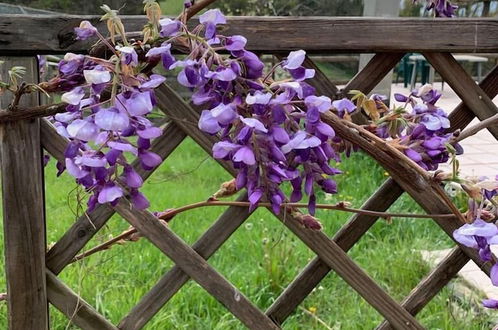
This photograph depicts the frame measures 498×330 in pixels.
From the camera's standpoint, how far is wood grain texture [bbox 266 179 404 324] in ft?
4.49

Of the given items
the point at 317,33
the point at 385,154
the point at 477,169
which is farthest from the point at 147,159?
the point at 477,169

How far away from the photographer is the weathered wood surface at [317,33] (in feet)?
3.53

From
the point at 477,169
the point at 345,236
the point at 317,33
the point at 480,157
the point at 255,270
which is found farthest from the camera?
the point at 480,157

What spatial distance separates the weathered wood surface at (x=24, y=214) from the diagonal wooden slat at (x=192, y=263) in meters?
0.15

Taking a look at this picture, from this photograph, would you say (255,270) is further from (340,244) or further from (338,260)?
(338,260)

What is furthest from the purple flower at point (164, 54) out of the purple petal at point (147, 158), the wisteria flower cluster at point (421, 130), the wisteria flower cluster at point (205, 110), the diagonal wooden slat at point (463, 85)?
the diagonal wooden slat at point (463, 85)

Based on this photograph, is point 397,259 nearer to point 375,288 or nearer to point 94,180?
point 375,288

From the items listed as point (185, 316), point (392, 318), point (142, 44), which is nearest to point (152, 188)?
point (185, 316)

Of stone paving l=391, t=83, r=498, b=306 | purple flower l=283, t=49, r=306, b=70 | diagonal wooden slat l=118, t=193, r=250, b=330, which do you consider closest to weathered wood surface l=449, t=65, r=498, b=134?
Result: diagonal wooden slat l=118, t=193, r=250, b=330

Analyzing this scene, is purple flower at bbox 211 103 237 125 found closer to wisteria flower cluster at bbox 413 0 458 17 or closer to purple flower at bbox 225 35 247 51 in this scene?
purple flower at bbox 225 35 247 51

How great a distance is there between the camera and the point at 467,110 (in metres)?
1.28

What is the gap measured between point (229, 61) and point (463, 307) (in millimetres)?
1787

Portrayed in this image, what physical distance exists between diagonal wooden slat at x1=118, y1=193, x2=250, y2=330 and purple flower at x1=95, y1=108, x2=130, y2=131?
2.07ft

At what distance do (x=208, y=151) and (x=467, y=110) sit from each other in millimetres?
506
